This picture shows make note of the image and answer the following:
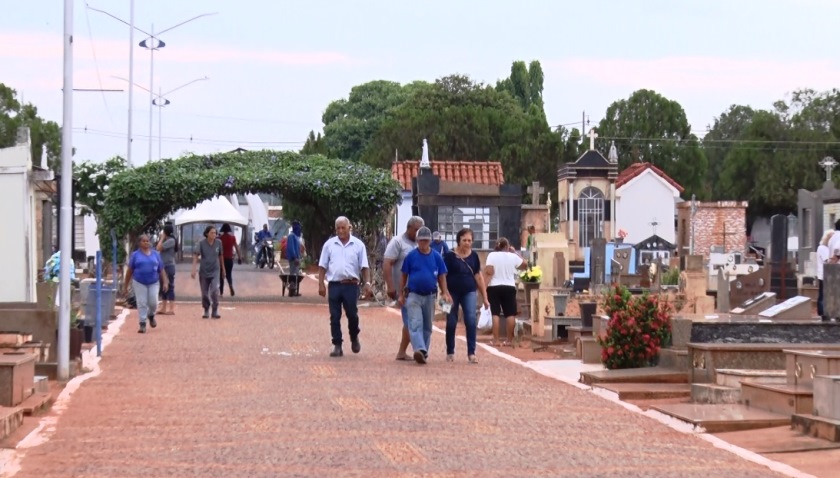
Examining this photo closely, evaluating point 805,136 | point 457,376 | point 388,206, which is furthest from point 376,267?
point 805,136

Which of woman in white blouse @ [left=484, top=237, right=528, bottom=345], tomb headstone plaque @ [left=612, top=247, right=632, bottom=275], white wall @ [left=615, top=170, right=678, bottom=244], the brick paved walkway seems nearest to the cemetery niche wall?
tomb headstone plaque @ [left=612, top=247, right=632, bottom=275]

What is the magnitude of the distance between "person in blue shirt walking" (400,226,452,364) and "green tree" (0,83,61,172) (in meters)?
48.6

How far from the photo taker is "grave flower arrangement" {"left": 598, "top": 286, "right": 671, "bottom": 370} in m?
16.2

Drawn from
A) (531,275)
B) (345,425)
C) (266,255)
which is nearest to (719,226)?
(266,255)

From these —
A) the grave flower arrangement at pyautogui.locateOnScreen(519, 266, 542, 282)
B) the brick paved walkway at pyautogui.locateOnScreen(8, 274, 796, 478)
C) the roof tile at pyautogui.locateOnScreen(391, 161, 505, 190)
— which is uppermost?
the roof tile at pyautogui.locateOnScreen(391, 161, 505, 190)

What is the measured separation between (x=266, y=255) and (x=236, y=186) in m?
22.1

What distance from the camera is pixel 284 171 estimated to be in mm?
34281

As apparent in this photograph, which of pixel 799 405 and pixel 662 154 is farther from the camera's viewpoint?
pixel 662 154

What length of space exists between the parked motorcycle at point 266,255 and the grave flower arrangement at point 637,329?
39218mm

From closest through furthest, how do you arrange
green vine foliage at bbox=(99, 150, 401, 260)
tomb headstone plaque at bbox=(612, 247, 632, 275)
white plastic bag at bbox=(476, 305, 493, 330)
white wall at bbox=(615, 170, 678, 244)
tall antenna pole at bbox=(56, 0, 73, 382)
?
tall antenna pole at bbox=(56, 0, 73, 382)
white plastic bag at bbox=(476, 305, 493, 330)
green vine foliage at bbox=(99, 150, 401, 260)
tomb headstone plaque at bbox=(612, 247, 632, 275)
white wall at bbox=(615, 170, 678, 244)

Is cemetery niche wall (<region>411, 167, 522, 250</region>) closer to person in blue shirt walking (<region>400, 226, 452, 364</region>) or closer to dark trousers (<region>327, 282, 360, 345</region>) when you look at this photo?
dark trousers (<region>327, 282, 360, 345</region>)

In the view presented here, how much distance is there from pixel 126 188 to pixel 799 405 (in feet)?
76.4

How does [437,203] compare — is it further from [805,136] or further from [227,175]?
[805,136]

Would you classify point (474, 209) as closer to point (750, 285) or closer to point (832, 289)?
point (750, 285)
